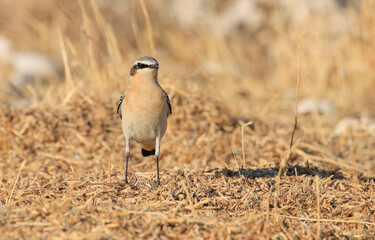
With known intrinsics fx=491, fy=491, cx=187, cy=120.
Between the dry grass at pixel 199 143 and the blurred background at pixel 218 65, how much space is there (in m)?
0.03

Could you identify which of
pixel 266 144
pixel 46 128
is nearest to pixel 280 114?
pixel 266 144

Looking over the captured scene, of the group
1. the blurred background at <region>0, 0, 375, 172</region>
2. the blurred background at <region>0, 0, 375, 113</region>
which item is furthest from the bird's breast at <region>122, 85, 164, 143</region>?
the blurred background at <region>0, 0, 375, 113</region>

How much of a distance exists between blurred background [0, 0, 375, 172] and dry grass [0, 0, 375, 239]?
0.03m

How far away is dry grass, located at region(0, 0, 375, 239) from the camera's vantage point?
3396 mm

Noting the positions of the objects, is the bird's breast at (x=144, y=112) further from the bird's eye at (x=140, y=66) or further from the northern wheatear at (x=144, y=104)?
the bird's eye at (x=140, y=66)

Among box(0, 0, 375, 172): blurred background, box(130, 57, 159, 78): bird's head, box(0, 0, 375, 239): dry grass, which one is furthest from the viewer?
box(0, 0, 375, 172): blurred background

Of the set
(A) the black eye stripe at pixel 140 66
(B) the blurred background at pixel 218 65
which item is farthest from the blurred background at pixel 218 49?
(A) the black eye stripe at pixel 140 66

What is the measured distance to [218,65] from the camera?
412 inches

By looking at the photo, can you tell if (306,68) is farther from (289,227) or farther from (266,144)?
(289,227)

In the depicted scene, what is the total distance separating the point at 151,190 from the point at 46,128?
257 cm

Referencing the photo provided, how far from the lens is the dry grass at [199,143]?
11.1 feet

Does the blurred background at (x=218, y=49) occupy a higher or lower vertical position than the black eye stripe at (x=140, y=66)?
higher

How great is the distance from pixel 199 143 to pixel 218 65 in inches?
183

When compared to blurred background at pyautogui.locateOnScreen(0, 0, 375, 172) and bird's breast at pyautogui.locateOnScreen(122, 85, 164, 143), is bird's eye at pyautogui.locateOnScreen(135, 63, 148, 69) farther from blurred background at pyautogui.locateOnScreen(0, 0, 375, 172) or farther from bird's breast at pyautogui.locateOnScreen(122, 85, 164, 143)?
blurred background at pyautogui.locateOnScreen(0, 0, 375, 172)
